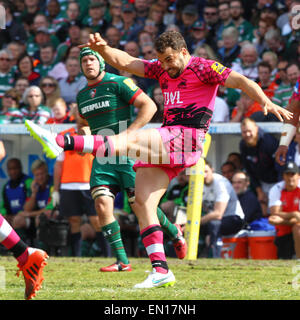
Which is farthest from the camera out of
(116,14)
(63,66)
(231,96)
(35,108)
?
(116,14)

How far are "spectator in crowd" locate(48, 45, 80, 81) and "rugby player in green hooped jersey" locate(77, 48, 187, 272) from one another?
588cm

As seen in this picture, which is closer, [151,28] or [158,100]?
[158,100]

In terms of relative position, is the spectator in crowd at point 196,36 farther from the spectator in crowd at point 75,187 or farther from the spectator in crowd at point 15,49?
the spectator in crowd at point 15,49

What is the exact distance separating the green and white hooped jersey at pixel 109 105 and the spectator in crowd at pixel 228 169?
3.36 m

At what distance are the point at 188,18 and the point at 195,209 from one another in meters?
5.20

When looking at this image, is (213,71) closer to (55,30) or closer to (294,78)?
(294,78)

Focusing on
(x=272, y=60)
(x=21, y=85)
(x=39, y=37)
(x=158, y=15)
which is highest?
(x=158, y=15)

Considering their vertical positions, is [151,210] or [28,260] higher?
[151,210]

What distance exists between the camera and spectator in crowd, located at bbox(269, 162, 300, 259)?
9.49 m

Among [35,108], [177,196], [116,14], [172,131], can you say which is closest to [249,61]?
[177,196]

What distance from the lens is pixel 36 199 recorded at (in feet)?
37.3

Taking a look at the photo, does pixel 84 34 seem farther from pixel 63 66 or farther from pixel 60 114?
pixel 60 114

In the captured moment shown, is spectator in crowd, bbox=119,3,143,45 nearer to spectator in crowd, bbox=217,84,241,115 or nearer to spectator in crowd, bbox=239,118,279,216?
spectator in crowd, bbox=217,84,241,115

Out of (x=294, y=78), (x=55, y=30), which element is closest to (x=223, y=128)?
(x=294, y=78)
